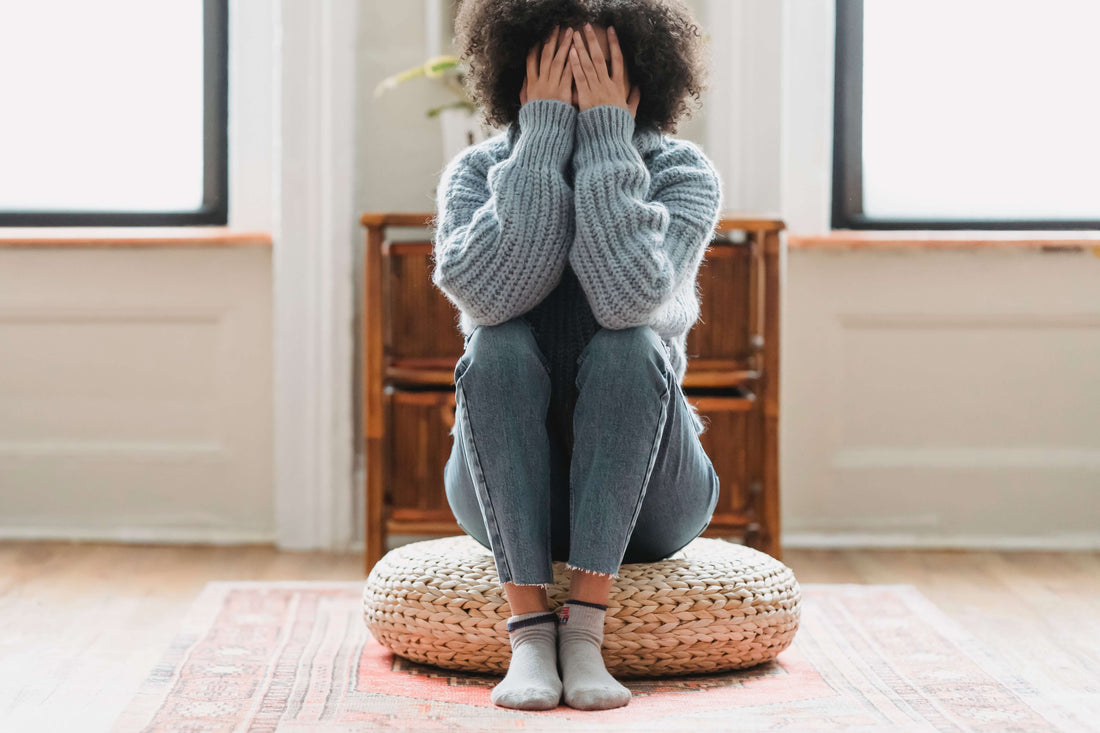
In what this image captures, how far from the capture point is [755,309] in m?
2.30

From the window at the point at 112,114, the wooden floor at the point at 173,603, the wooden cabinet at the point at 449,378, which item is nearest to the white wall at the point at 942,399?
the wooden floor at the point at 173,603

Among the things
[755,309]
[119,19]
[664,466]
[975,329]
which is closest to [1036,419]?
[975,329]

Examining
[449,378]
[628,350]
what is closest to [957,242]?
[449,378]

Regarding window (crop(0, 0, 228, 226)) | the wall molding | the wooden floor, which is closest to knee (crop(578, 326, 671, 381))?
the wooden floor

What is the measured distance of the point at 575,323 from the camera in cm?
158

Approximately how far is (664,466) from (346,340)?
121cm

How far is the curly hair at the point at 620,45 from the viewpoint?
1.60 metres

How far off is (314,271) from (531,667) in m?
1.35

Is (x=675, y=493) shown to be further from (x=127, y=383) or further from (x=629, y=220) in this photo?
(x=127, y=383)

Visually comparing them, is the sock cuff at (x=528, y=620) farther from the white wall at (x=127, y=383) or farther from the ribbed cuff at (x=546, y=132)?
the white wall at (x=127, y=383)

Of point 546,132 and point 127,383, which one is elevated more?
point 546,132

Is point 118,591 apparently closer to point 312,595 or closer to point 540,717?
point 312,595

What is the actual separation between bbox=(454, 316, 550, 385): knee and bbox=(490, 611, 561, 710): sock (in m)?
0.30

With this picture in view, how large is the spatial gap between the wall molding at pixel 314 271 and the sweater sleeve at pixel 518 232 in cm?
103
